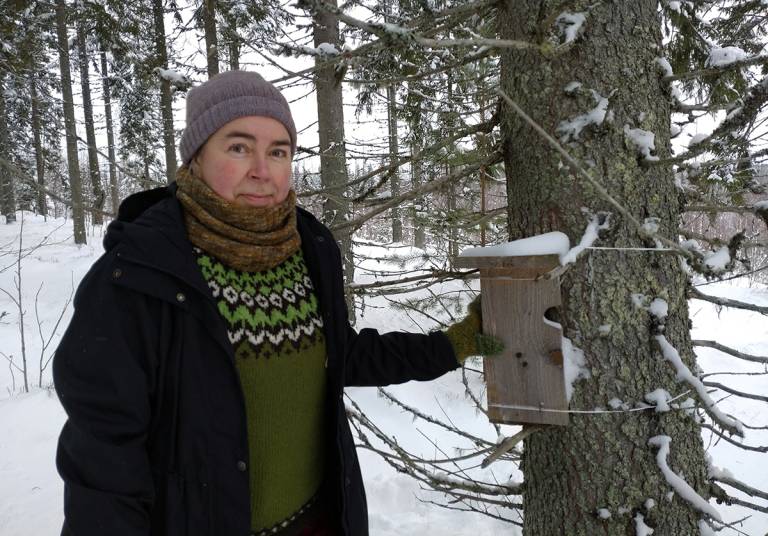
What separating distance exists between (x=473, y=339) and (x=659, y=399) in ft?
2.06

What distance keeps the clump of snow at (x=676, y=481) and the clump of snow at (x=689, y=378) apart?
0.56ft

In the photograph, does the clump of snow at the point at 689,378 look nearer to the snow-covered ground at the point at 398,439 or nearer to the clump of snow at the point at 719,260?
the clump of snow at the point at 719,260

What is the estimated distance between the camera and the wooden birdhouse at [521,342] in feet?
5.13

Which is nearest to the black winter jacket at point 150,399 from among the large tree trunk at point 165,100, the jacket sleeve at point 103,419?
the jacket sleeve at point 103,419

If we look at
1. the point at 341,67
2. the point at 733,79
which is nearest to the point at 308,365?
the point at 341,67

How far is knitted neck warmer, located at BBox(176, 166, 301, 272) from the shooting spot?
1.39 meters

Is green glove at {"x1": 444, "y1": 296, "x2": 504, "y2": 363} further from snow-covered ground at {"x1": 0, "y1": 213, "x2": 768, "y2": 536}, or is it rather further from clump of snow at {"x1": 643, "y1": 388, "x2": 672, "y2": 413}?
snow-covered ground at {"x1": 0, "y1": 213, "x2": 768, "y2": 536}

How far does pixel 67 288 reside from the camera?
12.1m

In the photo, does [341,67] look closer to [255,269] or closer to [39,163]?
[255,269]

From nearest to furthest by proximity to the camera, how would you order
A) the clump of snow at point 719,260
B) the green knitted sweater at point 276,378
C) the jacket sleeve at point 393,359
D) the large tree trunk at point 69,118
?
the clump of snow at point 719,260
the green knitted sweater at point 276,378
the jacket sleeve at point 393,359
the large tree trunk at point 69,118

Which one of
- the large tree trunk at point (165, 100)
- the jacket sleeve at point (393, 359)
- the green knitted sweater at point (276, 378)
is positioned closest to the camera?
the green knitted sweater at point (276, 378)

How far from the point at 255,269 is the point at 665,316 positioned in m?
1.35

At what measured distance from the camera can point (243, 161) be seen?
1.43 meters

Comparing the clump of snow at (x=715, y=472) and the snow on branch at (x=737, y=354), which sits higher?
the snow on branch at (x=737, y=354)
